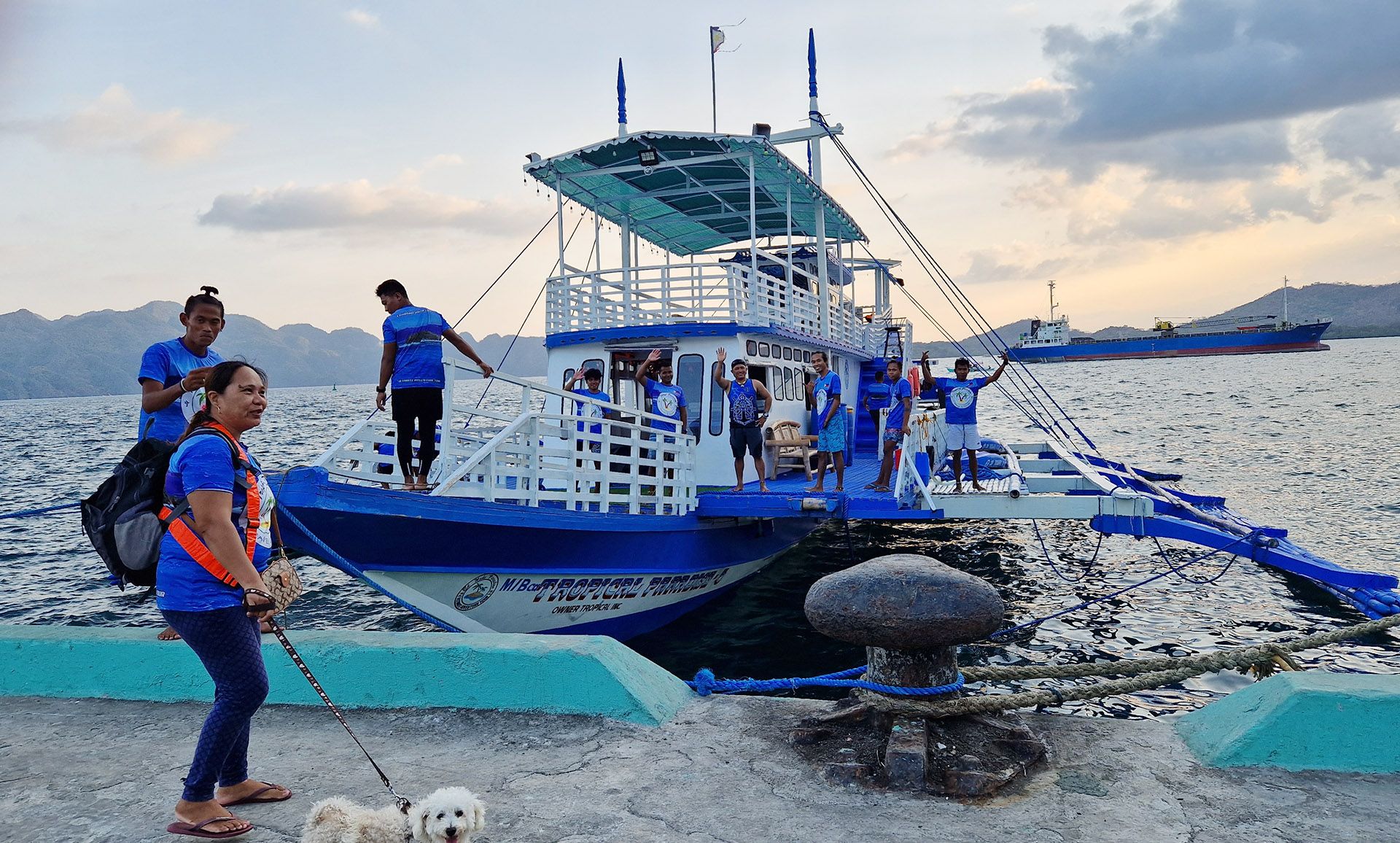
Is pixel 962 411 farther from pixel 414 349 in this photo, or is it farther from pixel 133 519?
pixel 133 519

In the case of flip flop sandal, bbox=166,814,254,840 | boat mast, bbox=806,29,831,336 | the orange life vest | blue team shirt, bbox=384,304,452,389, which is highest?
boat mast, bbox=806,29,831,336

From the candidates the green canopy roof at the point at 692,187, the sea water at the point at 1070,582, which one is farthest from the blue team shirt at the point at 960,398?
the green canopy roof at the point at 692,187

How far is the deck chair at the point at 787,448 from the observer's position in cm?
1206

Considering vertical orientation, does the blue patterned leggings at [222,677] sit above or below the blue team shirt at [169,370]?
below

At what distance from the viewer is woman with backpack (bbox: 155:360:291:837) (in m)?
2.96

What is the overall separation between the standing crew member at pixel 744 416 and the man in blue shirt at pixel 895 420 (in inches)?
59.5

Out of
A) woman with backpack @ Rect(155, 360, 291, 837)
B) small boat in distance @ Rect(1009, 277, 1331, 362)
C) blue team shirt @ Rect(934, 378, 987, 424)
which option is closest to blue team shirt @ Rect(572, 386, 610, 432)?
blue team shirt @ Rect(934, 378, 987, 424)

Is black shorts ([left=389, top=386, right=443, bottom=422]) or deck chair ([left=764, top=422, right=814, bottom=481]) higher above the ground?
black shorts ([left=389, top=386, right=443, bottom=422])

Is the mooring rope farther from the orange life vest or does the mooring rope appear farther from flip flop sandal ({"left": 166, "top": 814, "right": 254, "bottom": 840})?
the orange life vest

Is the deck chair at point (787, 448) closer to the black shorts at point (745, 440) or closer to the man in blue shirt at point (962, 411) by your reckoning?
the black shorts at point (745, 440)

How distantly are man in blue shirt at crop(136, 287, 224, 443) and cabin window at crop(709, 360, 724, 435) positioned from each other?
696cm

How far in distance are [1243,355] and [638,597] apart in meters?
181

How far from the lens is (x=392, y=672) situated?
452 cm

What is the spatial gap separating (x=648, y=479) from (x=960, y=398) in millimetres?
4005
